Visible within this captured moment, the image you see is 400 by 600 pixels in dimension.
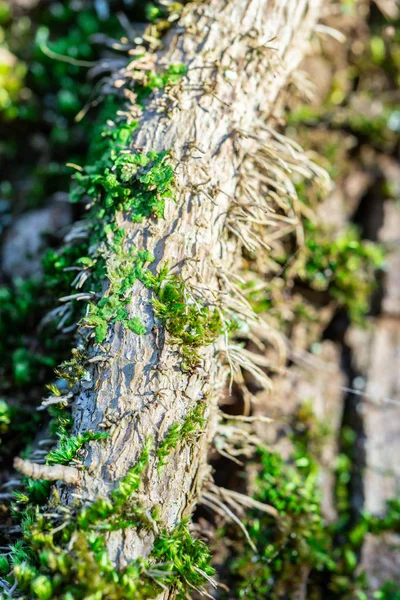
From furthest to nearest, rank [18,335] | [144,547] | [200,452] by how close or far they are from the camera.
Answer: [18,335] < [200,452] < [144,547]

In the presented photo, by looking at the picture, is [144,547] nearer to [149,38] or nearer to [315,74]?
[149,38]

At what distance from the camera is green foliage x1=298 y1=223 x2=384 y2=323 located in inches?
126

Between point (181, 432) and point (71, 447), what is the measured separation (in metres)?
0.48

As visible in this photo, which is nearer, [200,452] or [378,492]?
[200,452]

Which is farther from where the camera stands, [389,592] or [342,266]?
[342,266]

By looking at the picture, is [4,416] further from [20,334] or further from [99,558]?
[99,558]

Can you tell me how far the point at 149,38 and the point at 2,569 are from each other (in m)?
2.75

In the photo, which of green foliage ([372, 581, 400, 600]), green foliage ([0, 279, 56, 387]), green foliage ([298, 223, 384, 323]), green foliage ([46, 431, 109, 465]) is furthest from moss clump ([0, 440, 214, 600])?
green foliage ([298, 223, 384, 323])

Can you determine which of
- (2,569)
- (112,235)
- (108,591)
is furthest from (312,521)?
(112,235)

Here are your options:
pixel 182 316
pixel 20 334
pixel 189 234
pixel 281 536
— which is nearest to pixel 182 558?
pixel 281 536

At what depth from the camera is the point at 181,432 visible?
2.13 m

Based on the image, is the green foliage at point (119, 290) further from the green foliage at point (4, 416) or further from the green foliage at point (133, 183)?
the green foliage at point (4, 416)

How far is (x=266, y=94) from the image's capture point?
2.65m

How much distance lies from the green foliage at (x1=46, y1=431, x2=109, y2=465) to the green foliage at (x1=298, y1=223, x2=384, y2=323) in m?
1.75
